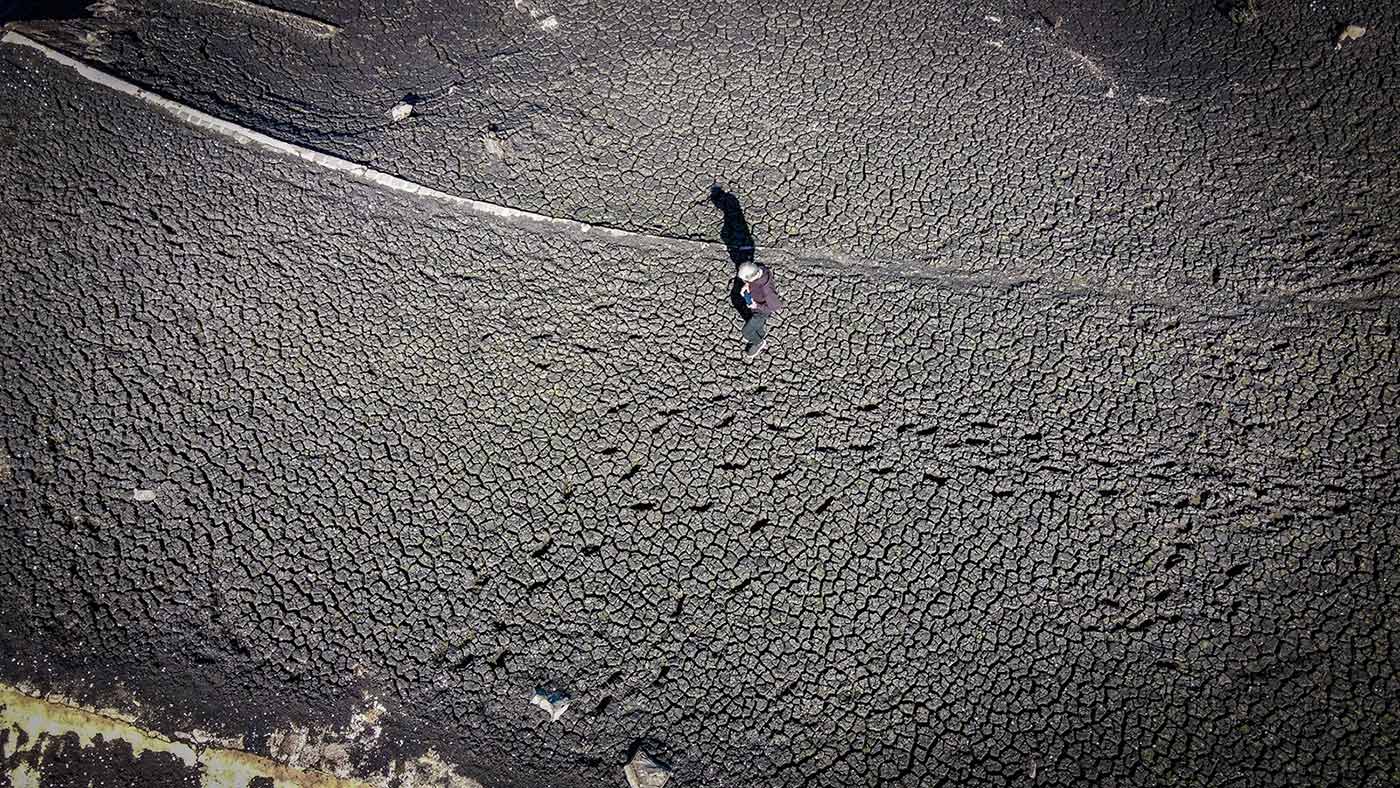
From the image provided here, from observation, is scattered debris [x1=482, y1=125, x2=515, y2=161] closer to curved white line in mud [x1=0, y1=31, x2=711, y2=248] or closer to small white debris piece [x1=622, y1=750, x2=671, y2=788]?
curved white line in mud [x1=0, y1=31, x2=711, y2=248]

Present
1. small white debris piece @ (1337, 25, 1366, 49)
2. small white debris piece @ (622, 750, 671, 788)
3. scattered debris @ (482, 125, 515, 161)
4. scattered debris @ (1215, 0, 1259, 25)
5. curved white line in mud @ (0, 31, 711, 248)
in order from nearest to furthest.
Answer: small white debris piece @ (622, 750, 671, 788) < curved white line in mud @ (0, 31, 711, 248) < scattered debris @ (482, 125, 515, 161) < small white debris piece @ (1337, 25, 1366, 49) < scattered debris @ (1215, 0, 1259, 25)

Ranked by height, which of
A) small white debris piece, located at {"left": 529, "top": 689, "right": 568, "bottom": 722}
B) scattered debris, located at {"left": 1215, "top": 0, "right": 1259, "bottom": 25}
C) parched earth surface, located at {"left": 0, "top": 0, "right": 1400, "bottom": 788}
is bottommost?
small white debris piece, located at {"left": 529, "top": 689, "right": 568, "bottom": 722}

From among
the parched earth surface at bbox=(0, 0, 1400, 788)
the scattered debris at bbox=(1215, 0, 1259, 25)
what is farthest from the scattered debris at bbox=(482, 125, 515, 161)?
the scattered debris at bbox=(1215, 0, 1259, 25)

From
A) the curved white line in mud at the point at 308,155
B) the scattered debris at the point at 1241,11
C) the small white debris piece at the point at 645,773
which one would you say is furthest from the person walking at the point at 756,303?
the scattered debris at the point at 1241,11

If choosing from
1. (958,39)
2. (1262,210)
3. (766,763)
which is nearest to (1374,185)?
(1262,210)

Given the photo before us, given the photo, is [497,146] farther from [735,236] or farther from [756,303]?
[756,303]

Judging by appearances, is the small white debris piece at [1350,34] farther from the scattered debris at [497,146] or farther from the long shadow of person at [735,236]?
the scattered debris at [497,146]
